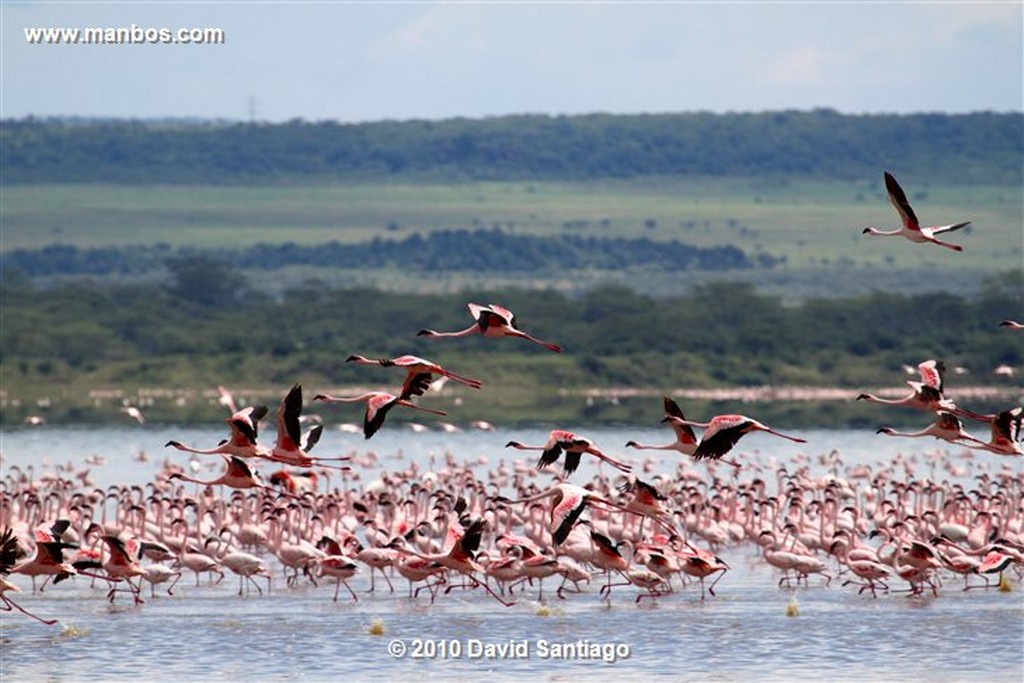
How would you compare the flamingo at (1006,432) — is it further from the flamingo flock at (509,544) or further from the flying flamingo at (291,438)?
the flying flamingo at (291,438)

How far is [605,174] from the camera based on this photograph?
431 ft

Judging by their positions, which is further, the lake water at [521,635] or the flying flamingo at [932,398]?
the lake water at [521,635]

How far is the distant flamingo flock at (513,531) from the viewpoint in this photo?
53.9 ft

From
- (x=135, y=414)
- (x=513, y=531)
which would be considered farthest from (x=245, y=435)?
(x=135, y=414)

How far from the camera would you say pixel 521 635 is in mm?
19188

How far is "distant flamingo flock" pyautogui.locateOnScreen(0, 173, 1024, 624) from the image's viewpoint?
647 inches

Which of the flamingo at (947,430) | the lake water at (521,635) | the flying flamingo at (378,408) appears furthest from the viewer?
the lake water at (521,635)

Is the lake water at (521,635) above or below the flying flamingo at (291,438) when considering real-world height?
below

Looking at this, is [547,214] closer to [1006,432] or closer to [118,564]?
[118,564]

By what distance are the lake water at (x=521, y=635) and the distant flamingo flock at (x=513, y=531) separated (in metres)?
0.25

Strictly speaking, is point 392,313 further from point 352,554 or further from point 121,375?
point 352,554

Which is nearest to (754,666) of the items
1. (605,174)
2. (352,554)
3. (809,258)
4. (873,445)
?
(352,554)

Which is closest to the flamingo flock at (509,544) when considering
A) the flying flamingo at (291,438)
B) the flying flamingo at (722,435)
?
the flying flamingo at (291,438)

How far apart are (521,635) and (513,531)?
28.0 feet
